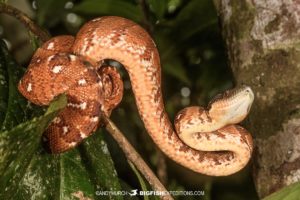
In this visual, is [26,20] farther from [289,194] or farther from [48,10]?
[289,194]

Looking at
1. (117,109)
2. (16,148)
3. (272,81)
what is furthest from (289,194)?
(117,109)

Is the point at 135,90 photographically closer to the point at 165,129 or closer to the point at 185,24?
the point at 165,129

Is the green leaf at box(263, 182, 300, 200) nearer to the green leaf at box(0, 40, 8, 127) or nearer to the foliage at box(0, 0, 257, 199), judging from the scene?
the foliage at box(0, 0, 257, 199)

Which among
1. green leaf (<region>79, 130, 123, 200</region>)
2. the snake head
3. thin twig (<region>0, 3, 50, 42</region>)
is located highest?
thin twig (<region>0, 3, 50, 42</region>)

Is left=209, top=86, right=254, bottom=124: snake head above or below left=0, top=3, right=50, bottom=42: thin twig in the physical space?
below

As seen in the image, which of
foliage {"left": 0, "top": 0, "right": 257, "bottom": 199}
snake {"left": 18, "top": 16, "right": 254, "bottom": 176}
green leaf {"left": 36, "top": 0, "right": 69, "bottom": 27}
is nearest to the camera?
foliage {"left": 0, "top": 0, "right": 257, "bottom": 199}

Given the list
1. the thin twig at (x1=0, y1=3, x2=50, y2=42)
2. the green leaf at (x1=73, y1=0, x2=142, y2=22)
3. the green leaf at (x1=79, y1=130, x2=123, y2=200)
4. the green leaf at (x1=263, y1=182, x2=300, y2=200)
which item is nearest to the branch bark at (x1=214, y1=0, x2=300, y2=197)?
the green leaf at (x1=263, y1=182, x2=300, y2=200)

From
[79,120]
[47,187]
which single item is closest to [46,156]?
[47,187]
